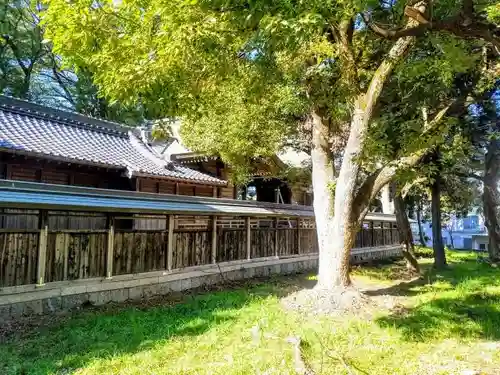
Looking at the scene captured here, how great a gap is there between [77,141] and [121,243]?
22.9 ft

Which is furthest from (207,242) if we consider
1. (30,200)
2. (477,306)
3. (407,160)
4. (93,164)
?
(477,306)

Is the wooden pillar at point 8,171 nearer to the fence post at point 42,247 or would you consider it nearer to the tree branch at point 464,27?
the fence post at point 42,247

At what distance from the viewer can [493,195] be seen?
20578 mm

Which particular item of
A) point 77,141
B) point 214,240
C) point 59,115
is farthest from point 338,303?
point 59,115

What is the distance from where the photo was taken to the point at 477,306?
1032cm

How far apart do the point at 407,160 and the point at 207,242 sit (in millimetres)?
6860

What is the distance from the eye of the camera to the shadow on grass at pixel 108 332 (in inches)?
240

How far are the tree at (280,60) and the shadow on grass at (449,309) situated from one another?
1775mm

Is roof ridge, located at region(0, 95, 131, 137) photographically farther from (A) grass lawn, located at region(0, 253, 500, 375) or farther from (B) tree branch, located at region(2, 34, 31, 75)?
(B) tree branch, located at region(2, 34, 31, 75)

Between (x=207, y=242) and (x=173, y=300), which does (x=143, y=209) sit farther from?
(x=207, y=242)

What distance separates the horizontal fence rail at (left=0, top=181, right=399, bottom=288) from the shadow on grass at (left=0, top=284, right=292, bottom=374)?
121cm

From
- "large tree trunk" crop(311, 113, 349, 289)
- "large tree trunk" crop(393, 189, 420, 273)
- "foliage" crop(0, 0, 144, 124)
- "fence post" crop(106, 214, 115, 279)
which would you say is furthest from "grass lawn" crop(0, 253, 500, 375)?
"foliage" crop(0, 0, 144, 124)

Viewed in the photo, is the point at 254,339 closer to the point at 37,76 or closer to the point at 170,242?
the point at 170,242

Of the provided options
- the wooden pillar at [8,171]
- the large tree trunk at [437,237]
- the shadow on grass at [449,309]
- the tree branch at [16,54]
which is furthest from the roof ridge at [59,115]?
the large tree trunk at [437,237]
